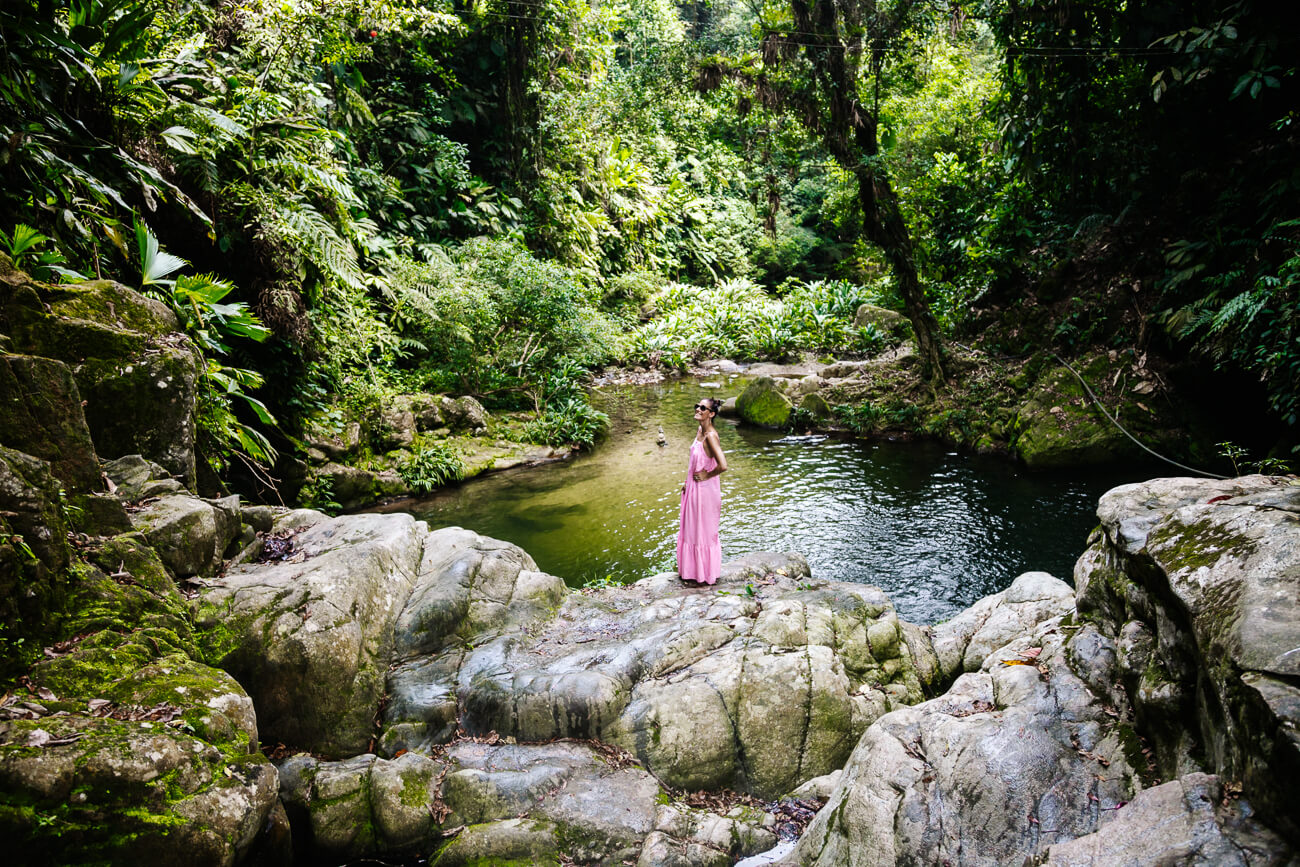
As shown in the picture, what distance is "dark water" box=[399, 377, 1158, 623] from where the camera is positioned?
26.1ft

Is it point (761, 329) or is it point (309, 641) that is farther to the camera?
point (761, 329)

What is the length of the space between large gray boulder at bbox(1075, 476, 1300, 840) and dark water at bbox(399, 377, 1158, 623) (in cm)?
346

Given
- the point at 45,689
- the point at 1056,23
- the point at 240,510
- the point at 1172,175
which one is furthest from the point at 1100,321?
the point at 45,689

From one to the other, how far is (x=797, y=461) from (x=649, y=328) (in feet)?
38.3

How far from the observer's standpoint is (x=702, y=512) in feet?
20.6

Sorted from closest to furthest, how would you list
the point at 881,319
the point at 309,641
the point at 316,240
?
the point at 309,641
the point at 316,240
the point at 881,319

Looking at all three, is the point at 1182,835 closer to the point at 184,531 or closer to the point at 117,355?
the point at 184,531

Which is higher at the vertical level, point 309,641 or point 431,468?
point 431,468

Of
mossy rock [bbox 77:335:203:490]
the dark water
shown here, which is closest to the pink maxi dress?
the dark water

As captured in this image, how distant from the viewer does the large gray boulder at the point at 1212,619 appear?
2166 millimetres

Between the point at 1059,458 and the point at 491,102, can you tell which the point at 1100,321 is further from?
the point at 491,102

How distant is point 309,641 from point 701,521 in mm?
3361

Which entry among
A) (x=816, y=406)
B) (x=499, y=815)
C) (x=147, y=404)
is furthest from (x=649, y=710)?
(x=816, y=406)

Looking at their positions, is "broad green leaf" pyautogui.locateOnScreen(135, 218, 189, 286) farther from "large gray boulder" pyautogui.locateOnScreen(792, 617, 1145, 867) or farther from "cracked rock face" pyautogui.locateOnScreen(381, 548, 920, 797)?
"large gray boulder" pyautogui.locateOnScreen(792, 617, 1145, 867)
